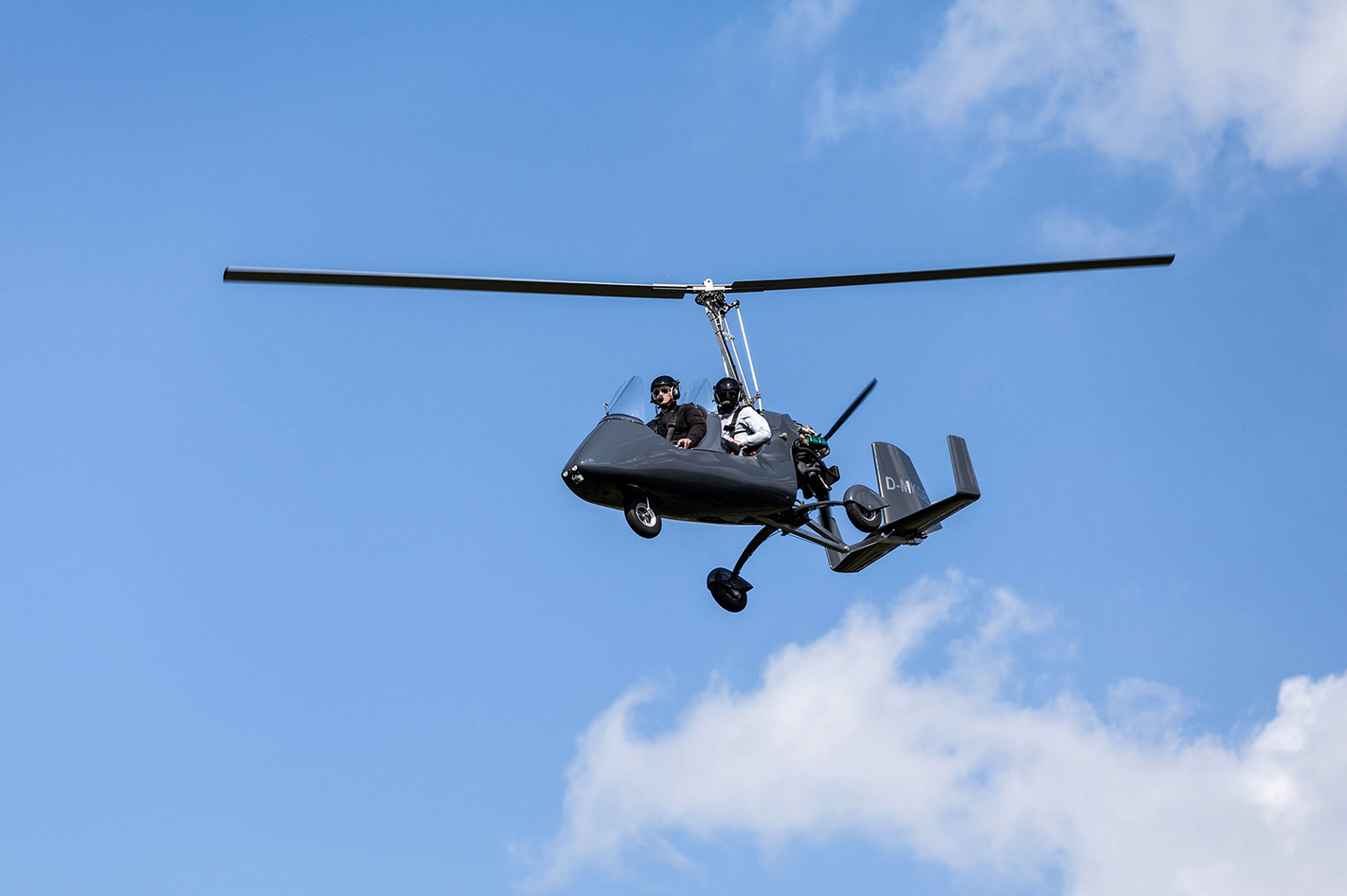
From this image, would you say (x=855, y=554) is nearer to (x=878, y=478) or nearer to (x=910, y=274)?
(x=878, y=478)

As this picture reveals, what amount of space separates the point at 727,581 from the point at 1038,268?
697 cm

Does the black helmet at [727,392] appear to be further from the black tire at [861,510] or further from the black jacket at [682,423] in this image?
the black tire at [861,510]

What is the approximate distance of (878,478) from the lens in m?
23.1

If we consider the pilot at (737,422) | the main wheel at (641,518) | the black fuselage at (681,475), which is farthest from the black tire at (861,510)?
the main wheel at (641,518)

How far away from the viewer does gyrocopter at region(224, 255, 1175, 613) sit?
18500mm

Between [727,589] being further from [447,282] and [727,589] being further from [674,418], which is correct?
[447,282]

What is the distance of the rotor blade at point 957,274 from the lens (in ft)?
68.9

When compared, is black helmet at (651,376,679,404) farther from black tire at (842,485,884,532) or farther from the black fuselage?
black tire at (842,485,884,532)

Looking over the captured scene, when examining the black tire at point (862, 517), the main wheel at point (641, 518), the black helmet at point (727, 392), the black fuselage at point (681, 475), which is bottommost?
the main wheel at point (641, 518)

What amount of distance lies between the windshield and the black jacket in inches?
11.1

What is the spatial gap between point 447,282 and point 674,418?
13.3 feet

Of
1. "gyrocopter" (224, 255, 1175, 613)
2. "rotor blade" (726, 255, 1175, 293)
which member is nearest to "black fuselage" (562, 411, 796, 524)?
"gyrocopter" (224, 255, 1175, 613)

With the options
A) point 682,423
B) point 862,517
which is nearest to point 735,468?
point 682,423

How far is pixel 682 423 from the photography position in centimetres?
2011
